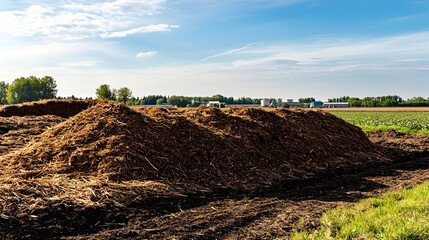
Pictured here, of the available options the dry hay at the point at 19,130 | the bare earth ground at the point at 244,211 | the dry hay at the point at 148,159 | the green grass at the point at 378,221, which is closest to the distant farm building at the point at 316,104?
the dry hay at the point at 19,130

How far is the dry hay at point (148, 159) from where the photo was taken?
6.83 metres

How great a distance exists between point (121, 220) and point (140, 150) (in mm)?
2946

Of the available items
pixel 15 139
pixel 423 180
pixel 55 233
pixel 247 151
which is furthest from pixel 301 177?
pixel 15 139

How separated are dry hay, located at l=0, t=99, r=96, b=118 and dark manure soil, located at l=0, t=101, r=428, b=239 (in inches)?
561

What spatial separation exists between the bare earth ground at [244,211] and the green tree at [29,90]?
90561mm

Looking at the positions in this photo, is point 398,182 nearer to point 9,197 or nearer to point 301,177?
point 301,177

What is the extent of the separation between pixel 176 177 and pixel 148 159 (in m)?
0.78

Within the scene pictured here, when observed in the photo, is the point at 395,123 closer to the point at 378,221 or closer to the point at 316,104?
the point at 378,221

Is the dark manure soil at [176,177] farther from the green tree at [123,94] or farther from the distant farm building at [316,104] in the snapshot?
the distant farm building at [316,104]

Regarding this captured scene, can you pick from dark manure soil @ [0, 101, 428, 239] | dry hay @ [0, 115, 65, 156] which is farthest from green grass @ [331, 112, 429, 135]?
dry hay @ [0, 115, 65, 156]

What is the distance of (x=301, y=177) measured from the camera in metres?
9.95

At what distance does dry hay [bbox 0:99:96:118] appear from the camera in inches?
934

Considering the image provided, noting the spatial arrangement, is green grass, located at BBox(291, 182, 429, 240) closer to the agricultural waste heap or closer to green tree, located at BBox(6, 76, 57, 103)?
the agricultural waste heap

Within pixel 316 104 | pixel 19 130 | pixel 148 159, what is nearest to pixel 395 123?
pixel 19 130
